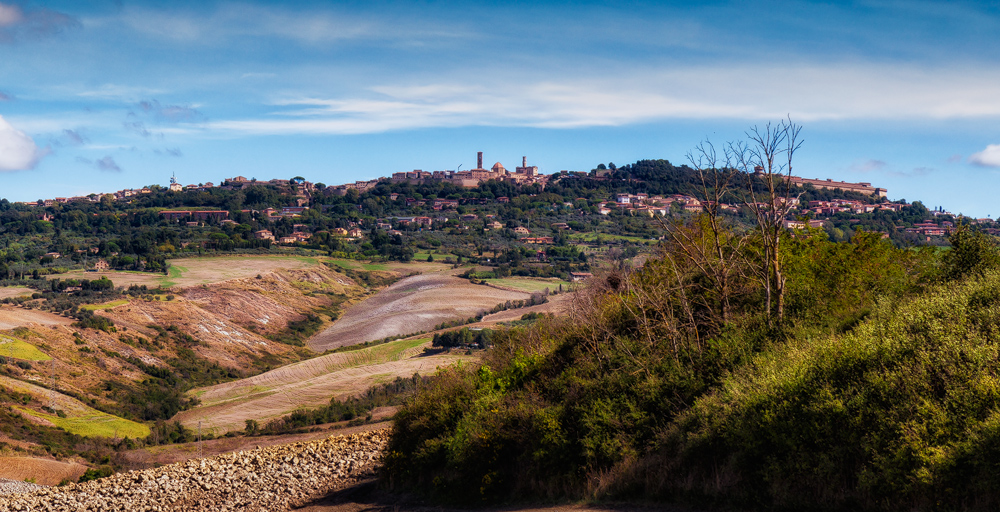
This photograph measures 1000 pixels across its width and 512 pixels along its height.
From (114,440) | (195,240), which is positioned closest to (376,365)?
(114,440)

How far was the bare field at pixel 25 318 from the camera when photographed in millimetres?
67250

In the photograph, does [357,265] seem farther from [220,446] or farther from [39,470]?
[39,470]

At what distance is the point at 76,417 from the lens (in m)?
50.1

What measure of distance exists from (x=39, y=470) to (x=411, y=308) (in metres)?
62.9

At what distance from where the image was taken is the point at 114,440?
46188 millimetres

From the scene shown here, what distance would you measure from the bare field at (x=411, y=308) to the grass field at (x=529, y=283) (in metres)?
3.49

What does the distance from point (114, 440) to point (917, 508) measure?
47007 mm

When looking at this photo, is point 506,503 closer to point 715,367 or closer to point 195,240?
point 715,367

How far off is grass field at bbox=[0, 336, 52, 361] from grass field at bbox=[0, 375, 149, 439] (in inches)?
258

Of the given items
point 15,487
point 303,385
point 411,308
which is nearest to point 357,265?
point 411,308

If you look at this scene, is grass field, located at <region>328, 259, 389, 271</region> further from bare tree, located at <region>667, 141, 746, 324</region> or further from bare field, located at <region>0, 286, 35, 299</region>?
bare tree, located at <region>667, 141, 746, 324</region>

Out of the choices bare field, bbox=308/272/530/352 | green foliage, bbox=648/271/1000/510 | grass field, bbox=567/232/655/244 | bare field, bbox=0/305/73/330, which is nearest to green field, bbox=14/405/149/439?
bare field, bbox=0/305/73/330

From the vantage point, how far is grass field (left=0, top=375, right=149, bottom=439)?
1881 inches

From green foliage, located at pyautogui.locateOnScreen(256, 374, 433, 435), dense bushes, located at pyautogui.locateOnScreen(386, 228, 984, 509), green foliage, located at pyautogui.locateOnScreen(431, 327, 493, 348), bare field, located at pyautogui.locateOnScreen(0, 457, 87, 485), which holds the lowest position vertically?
green foliage, located at pyautogui.locateOnScreen(256, 374, 433, 435)
